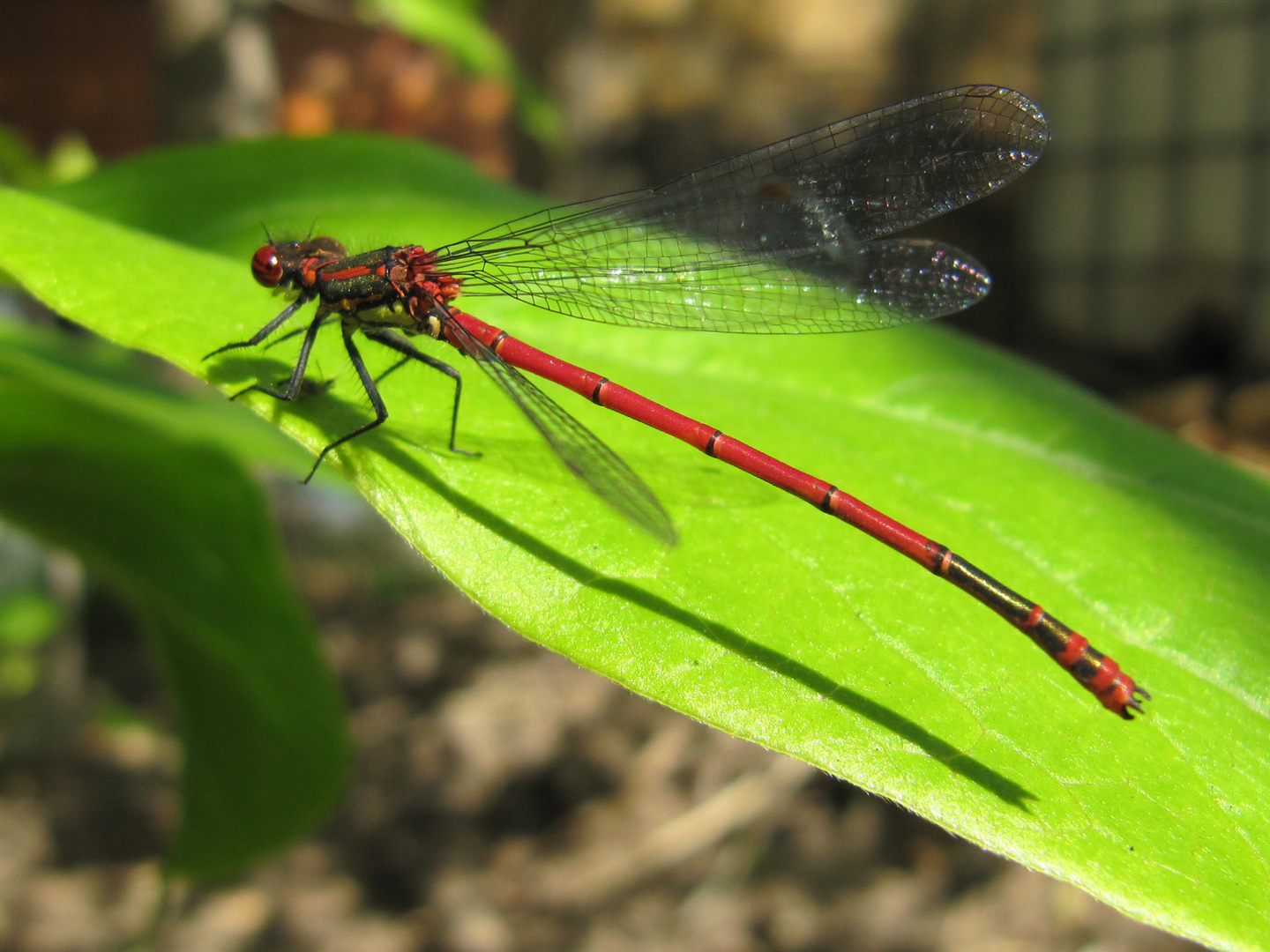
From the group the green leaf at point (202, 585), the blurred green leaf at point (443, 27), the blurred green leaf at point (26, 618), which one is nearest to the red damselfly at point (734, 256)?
the green leaf at point (202, 585)

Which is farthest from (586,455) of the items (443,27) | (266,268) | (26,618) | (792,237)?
(26,618)

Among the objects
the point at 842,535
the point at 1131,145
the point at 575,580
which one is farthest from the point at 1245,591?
the point at 1131,145

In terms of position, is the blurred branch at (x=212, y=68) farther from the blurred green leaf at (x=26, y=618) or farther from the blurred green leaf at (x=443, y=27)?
the blurred green leaf at (x=26, y=618)

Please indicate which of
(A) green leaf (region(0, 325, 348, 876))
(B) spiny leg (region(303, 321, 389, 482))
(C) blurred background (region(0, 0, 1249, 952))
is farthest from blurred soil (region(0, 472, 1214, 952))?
(B) spiny leg (region(303, 321, 389, 482))

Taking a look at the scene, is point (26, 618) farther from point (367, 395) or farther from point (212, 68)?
point (367, 395)

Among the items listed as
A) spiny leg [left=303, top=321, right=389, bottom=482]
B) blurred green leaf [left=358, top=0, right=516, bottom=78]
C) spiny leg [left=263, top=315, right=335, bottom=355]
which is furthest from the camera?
blurred green leaf [left=358, top=0, right=516, bottom=78]

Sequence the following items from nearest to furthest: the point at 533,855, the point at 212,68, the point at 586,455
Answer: the point at 586,455 < the point at 212,68 < the point at 533,855

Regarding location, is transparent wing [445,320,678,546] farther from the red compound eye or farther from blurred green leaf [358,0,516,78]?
blurred green leaf [358,0,516,78]
